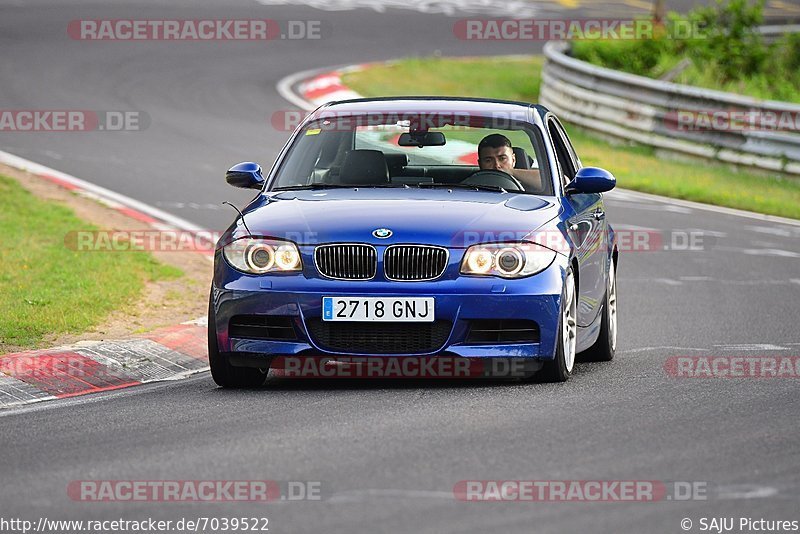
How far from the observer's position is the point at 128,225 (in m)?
15.4

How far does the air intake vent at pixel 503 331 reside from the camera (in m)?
8.32

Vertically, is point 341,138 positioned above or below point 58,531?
above

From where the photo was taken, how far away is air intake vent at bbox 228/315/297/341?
836cm

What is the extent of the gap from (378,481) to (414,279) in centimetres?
226

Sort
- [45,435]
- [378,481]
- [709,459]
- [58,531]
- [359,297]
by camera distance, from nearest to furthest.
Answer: [58,531]
[378,481]
[709,459]
[45,435]
[359,297]

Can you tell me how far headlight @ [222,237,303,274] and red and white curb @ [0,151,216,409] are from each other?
1107 millimetres

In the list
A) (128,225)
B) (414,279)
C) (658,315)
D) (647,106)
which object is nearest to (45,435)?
(414,279)

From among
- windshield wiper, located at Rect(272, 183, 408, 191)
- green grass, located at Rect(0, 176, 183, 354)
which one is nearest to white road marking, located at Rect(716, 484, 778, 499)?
windshield wiper, located at Rect(272, 183, 408, 191)

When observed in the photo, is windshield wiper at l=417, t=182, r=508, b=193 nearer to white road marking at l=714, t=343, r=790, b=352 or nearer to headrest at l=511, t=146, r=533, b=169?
headrest at l=511, t=146, r=533, b=169

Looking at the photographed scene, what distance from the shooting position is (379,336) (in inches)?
326

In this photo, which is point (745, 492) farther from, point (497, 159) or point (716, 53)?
point (716, 53)

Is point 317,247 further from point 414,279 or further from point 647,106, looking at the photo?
point 647,106

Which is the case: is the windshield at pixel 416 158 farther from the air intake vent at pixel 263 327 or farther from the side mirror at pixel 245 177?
the air intake vent at pixel 263 327

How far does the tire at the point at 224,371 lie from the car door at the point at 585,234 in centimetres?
184
